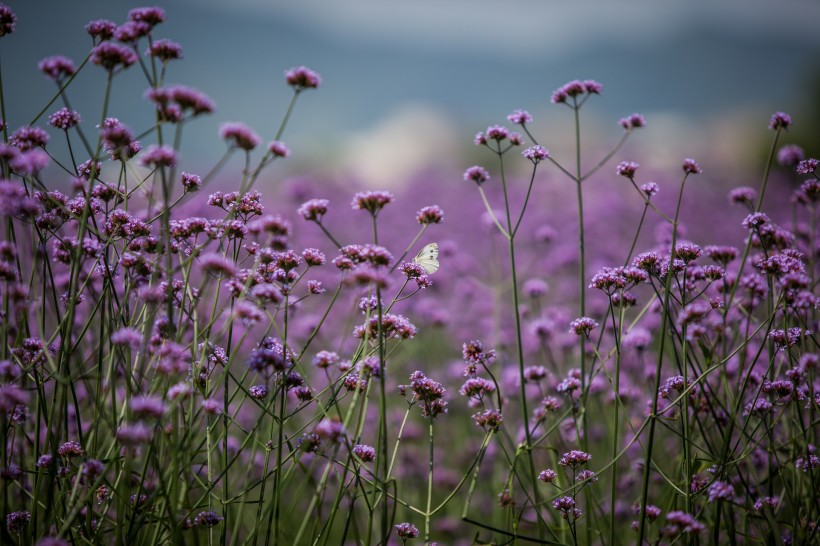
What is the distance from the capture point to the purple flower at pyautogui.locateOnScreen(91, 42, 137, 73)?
2.14m

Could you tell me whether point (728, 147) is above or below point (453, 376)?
above

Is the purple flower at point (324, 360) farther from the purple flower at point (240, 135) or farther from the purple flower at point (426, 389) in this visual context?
the purple flower at point (240, 135)

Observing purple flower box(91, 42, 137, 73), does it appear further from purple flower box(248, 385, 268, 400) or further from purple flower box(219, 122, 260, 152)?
purple flower box(248, 385, 268, 400)

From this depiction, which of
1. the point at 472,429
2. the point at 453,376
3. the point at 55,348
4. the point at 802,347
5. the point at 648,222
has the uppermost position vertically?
the point at 648,222

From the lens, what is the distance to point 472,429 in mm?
5539

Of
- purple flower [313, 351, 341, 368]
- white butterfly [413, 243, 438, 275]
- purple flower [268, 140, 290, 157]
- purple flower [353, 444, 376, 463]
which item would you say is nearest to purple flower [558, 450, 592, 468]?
purple flower [353, 444, 376, 463]

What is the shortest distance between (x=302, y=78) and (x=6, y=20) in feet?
4.26

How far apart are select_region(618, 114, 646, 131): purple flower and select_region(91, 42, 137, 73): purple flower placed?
7.62 feet

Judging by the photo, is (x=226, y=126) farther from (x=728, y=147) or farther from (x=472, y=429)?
(x=728, y=147)

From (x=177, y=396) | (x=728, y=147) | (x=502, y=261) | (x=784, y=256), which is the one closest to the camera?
(x=177, y=396)

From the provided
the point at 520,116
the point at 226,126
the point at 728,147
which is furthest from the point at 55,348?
the point at 728,147

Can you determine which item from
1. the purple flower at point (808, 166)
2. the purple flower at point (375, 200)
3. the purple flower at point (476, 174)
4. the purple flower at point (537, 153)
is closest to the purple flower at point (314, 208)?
the purple flower at point (375, 200)

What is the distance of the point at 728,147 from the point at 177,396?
105 ft

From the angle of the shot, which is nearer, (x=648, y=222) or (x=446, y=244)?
(x=446, y=244)
